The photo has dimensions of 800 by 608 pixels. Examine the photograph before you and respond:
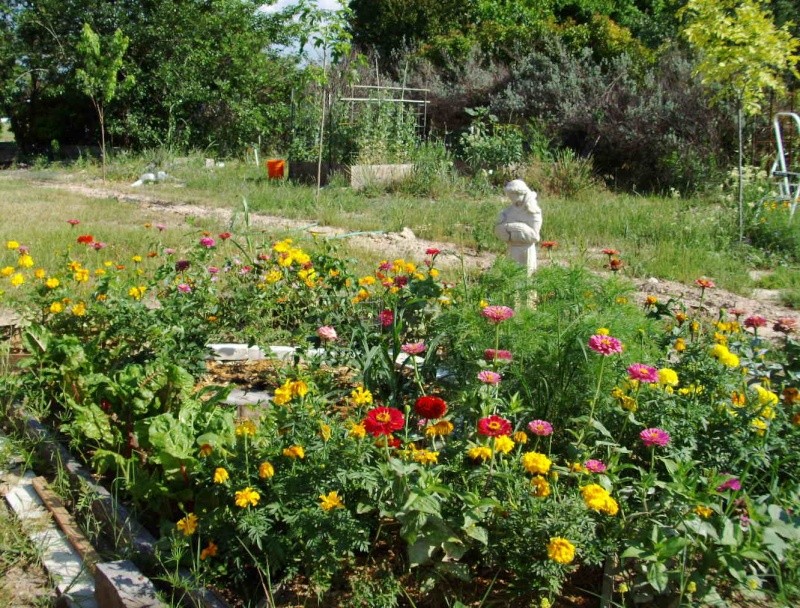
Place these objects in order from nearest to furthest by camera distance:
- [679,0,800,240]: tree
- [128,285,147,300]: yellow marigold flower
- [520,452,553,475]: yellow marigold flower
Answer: [520,452,553,475]: yellow marigold flower
[128,285,147,300]: yellow marigold flower
[679,0,800,240]: tree

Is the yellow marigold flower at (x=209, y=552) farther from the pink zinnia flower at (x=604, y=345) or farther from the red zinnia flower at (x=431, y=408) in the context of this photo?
the pink zinnia flower at (x=604, y=345)

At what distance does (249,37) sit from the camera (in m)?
20.8

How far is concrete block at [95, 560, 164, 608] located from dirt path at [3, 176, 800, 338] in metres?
2.52

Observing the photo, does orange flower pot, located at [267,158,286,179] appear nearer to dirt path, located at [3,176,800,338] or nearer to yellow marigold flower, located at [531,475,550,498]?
dirt path, located at [3,176,800,338]

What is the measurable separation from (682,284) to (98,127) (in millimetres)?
18401

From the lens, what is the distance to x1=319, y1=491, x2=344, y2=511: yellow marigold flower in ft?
6.92

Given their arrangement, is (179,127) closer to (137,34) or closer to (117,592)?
(137,34)

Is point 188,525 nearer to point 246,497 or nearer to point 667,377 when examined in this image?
point 246,497

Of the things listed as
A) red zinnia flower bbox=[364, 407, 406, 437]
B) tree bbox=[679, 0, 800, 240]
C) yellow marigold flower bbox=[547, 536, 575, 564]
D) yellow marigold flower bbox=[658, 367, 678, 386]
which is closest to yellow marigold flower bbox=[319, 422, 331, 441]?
red zinnia flower bbox=[364, 407, 406, 437]

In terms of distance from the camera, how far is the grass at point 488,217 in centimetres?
733

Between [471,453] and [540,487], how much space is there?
21cm

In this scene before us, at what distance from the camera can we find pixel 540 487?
6.98 ft

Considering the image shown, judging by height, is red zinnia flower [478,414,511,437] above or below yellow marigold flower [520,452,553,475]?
above

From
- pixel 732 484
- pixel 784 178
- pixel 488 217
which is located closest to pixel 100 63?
pixel 488 217
